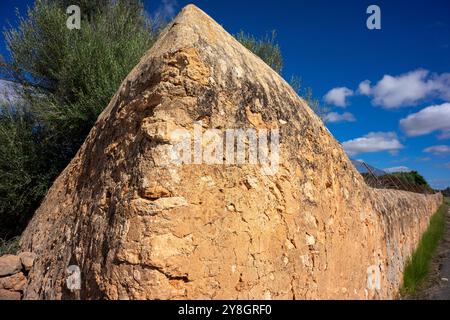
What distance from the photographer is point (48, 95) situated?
6.96 meters

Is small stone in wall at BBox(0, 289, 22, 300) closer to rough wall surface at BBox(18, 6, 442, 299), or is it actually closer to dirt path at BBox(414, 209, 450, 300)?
rough wall surface at BBox(18, 6, 442, 299)

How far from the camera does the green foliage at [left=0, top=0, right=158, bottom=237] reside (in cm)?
583

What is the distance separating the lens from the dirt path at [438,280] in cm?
482

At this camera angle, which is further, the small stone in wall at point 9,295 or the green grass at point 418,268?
the green grass at point 418,268

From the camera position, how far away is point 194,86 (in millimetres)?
2080

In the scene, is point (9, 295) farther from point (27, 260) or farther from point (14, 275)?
point (27, 260)

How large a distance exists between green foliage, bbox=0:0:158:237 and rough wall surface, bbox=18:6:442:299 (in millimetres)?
3409

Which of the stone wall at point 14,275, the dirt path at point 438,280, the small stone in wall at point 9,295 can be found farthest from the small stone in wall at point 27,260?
the dirt path at point 438,280

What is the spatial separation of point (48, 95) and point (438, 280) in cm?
832

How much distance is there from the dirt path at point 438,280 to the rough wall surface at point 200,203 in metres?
2.65

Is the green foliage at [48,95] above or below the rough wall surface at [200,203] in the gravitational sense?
above

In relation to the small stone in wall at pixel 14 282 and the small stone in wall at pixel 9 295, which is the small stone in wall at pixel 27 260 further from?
the small stone in wall at pixel 9 295

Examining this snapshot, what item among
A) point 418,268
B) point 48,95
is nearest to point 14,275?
point 48,95
